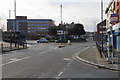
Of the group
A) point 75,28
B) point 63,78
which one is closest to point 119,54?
point 63,78

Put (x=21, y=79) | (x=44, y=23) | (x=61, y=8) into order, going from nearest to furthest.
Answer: (x=21, y=79)
(x=61, y=8)
(x=44, y=23)

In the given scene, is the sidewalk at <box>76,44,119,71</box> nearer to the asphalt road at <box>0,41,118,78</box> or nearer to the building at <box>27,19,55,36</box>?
the asphalt road at <box>0,41,118,78</box>

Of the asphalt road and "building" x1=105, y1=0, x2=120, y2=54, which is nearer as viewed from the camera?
the asphalt road

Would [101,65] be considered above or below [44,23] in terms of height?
below

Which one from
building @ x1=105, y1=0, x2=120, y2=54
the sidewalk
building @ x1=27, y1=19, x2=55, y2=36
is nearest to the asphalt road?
the sidewalk

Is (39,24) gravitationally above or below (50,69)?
above

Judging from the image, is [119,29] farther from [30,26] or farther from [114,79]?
[30,26]

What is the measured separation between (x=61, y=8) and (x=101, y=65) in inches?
1572

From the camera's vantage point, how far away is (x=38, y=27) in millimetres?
127375

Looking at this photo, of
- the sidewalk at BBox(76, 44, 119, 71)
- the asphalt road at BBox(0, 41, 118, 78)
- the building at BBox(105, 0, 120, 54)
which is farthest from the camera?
the building at BBox(105, 0, 120, 54)

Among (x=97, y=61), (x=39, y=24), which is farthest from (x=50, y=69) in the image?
(x=39, y=24)

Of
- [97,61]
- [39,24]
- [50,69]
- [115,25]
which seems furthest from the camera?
[39,24]

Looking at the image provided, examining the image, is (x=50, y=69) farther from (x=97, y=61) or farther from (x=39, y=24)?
(x=39, y=24)

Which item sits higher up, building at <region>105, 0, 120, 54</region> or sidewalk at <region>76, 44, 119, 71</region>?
building at <region>105, 0, 120, 54</region>
